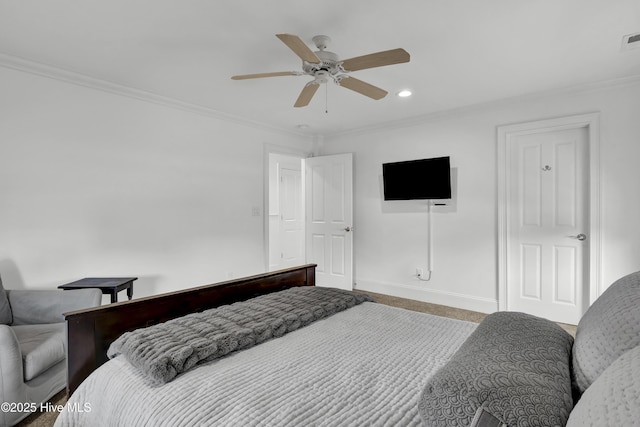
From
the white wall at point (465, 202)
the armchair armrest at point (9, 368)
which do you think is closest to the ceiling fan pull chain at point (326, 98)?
the white wall at point (465, 202)

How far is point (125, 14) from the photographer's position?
6.40 feet

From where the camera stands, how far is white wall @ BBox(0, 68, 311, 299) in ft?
8.47

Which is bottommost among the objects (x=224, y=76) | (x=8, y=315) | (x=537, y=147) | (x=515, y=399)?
(x=8, y=315)

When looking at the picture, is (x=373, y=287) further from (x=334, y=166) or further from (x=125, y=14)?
(x=125, y=14)

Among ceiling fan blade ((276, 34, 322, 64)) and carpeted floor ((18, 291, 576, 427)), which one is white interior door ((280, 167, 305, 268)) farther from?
ceiling fan blade ((276, 34, 322, 64))

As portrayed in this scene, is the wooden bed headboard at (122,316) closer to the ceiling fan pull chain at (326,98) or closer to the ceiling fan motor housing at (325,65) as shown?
the ceiling fan motor housing at (325,65)

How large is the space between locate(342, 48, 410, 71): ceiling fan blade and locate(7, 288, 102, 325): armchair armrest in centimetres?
236

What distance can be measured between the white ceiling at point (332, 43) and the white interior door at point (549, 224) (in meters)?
0.62

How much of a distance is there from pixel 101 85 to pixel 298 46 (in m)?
2.18

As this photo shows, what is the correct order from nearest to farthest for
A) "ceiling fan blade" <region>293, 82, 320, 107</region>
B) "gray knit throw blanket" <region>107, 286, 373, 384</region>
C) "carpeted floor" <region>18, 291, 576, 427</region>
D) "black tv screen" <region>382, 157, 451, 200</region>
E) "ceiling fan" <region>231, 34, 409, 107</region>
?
"gray knit throw blanket" <region>107, 286, 373, 384</region> → "ceiling fan" <region>231, 34, 409, 107</region> → "carpeted floor" <region>18, 291, 576, 427</region> → "ceiling fan blade" <region>293, 82, 320, 107</region> → "black tv screen" <region>382, 157, 451, 200</region>

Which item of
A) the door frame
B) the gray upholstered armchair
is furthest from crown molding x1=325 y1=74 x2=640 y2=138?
the gray upholstered armchair

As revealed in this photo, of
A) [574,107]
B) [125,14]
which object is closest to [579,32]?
[574,107]

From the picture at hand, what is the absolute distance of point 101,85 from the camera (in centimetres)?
293

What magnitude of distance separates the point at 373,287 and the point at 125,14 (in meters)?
3.97
